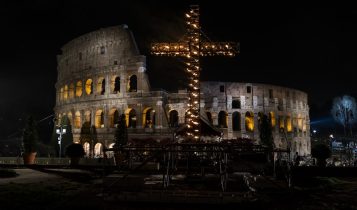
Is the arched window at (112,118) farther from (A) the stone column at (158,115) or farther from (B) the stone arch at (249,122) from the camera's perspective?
(B) the stone arch at (249,122)

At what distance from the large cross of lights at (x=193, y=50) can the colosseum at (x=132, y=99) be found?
29.1 feet

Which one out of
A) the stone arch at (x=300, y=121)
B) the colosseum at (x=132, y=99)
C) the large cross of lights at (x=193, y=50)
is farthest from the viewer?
the stone arch at (x=300, y=121)

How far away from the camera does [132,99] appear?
3800cm

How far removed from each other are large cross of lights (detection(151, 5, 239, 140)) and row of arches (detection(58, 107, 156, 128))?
1044 cm

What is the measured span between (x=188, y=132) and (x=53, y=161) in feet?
34.8

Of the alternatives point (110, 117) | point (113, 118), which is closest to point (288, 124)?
point (113, 118)

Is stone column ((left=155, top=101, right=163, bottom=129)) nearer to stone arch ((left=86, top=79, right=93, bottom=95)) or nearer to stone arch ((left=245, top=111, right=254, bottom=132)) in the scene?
stone arch ((left=86, top=79, right=93, bottom=95))

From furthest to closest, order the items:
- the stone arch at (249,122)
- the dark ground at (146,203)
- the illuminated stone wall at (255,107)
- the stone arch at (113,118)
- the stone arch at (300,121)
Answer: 1. the stone arch at (300,121)
2. the stone arch at (249,122)
3. the illuminated stone wall at (255,107)
4. the stone arch at (113,118)
5. the dark ground at (146,203)

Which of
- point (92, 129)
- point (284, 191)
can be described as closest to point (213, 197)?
point (284, 191)

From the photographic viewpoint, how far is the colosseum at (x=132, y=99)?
124 feet

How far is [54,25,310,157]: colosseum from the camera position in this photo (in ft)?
124

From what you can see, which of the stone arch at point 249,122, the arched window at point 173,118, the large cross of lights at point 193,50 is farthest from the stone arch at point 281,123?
the large cross of lights at point 193,50

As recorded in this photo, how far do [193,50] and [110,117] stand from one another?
15895mm

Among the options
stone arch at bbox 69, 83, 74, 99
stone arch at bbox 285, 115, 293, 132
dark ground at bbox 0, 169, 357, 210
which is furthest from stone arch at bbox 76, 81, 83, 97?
dark ground at bbox 0, 169, 357, 210
